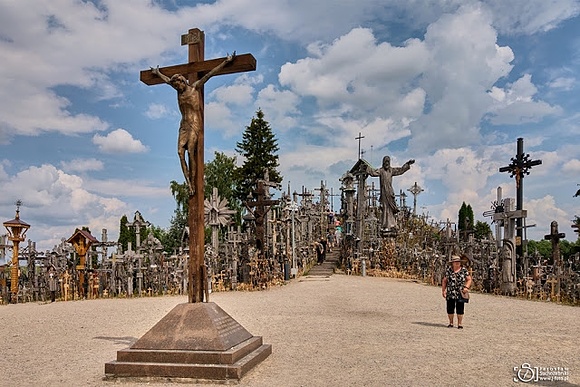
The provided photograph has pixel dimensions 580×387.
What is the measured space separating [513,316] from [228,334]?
8.51 m

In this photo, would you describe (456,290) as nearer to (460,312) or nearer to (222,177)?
(460,312)

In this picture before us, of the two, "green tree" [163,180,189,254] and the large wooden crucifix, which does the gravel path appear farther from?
"green tree" [163,180,189,254]

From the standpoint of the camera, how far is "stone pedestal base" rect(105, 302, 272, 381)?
6.50 meters

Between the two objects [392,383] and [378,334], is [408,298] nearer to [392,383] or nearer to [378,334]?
[378,334]

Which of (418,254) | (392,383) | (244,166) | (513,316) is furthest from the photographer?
(244,166)

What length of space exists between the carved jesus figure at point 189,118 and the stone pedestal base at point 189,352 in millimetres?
1905

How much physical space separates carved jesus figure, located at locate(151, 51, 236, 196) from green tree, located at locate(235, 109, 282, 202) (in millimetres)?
33735

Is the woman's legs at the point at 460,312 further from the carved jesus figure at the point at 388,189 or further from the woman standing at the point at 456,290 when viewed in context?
the carved jesus figure at the point at 388,189

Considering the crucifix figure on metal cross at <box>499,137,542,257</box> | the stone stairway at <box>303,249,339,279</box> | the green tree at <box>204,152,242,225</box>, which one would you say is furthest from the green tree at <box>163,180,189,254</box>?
the crucifix figure on metal cross at <box>499,137,542,257</box>

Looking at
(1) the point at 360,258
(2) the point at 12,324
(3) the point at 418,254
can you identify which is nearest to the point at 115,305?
(2) the point at 12,324

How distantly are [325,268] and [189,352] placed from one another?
22.1 m

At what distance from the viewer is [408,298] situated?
16.8 m

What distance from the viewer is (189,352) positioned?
6.67 m

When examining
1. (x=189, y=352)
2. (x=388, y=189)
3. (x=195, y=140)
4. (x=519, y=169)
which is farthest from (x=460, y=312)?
(x=388, y=189)
